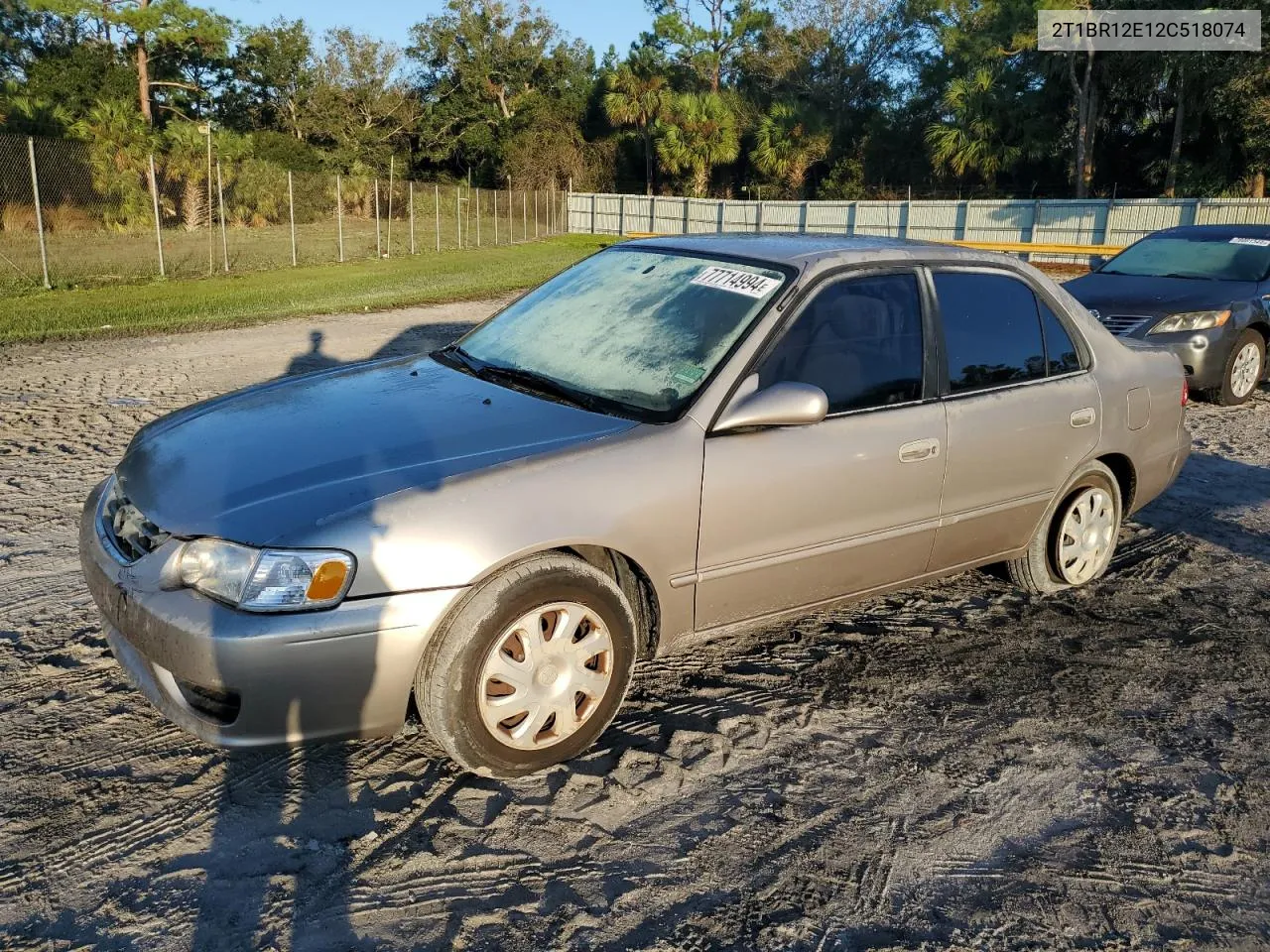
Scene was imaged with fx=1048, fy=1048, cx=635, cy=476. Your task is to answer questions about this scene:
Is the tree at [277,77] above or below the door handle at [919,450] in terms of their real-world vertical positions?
above

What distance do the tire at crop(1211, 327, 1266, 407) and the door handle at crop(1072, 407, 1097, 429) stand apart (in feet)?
17.9

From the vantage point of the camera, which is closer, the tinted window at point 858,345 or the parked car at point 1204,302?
the tinted window at point 858,345

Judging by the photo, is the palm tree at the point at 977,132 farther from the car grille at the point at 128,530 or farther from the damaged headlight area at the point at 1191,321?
the car grille at the point at 128,530

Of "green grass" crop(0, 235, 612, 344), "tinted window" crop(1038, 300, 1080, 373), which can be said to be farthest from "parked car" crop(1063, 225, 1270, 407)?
"green grass" crop(0, 235, 612, 344)

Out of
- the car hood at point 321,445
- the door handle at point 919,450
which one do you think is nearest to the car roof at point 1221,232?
the door handle at point 919,450

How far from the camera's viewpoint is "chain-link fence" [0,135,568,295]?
17156mm

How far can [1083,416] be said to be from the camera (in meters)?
4.65

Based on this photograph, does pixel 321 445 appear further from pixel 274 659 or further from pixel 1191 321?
pixel 1191 321

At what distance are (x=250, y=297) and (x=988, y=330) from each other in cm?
1353

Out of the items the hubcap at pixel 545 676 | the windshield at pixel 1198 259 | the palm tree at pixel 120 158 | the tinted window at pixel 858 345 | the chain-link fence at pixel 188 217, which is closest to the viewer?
the hubcap at pixel 545 676

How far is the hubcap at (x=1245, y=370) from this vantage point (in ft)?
30.5

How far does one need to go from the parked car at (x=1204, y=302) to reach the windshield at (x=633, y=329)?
629 cm

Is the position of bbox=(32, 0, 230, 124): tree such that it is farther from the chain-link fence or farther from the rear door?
the rear door

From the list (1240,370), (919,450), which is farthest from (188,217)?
(919,450)
